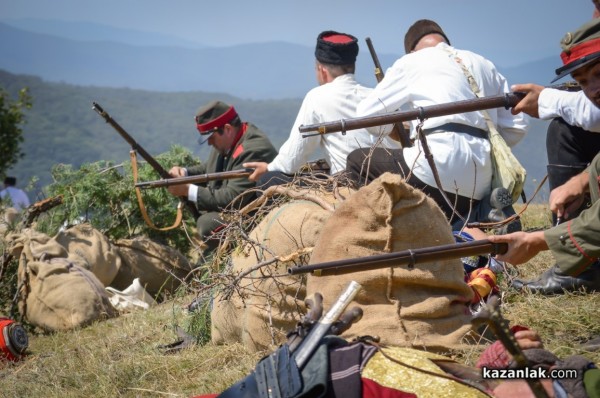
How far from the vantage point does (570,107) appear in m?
4.99

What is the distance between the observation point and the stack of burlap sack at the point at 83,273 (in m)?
7.52

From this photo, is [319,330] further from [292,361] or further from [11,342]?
[11,342]

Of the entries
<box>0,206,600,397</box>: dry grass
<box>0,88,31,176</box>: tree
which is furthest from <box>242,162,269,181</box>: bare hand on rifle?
<box>0,88,31,176</box>: tree

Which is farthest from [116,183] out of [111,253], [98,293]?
[98,293]

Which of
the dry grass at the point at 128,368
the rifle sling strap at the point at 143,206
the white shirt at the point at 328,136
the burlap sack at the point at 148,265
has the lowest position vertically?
the burlap sack at the point at 148,265

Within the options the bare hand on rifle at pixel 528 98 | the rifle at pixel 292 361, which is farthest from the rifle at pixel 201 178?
the rifle at pixel 292 361

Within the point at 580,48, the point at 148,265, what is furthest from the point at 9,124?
the point at 580,48

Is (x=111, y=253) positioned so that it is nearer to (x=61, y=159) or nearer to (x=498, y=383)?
(x=498, y=383)

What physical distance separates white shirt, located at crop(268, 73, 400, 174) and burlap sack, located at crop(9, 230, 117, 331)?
2.14 metres

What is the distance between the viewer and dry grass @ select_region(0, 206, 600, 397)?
4367 millimetres

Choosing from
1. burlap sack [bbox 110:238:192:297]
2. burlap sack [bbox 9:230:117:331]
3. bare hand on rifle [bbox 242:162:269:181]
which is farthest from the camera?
burlap sack [bbox 110:238:192:297]

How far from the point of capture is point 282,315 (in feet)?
15.2

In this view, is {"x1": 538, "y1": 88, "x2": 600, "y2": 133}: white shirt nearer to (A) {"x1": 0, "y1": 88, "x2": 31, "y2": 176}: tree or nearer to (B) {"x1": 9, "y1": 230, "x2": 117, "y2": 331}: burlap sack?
(B) {"x1": 9, "y1": 230, "x2": 117, "y2": 331}: burlap sack

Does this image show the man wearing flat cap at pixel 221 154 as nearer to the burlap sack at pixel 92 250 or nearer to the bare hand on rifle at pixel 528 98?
the burlap sack at pixel 92 250
